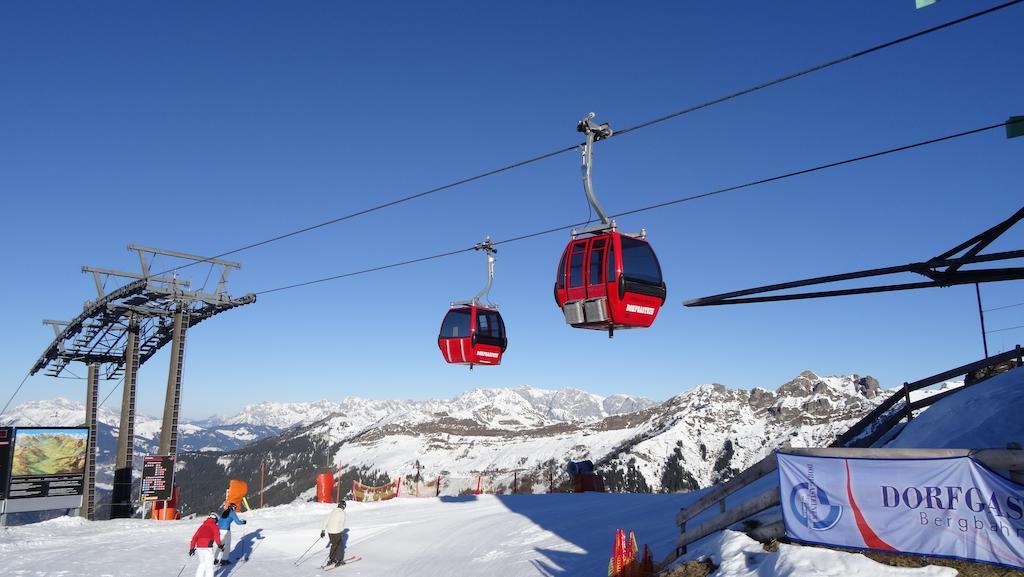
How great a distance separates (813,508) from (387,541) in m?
12.8

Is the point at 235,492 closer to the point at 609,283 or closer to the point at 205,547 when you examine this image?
the point at 205,547

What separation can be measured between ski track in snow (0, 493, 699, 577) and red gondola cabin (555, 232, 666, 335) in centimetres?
505

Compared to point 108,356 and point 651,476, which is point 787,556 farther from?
point 651,476

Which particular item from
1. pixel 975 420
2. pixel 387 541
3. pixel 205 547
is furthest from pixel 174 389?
pixel 975 420

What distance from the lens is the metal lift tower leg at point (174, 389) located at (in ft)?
95.0

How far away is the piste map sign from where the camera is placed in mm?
25312

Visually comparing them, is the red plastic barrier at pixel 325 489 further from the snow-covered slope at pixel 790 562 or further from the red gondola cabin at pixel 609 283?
the snow-covered slope at pixel 790 562

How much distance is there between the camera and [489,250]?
61.5 feet

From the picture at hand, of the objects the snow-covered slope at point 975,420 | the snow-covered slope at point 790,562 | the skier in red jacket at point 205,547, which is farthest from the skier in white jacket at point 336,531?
the snow-covered slope at point 975,420

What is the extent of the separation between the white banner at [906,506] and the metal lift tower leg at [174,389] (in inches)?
1056

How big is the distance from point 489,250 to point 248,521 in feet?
38.5

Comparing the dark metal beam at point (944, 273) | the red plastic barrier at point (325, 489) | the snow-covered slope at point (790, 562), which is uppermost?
the dark metal beam at point (944, 273)

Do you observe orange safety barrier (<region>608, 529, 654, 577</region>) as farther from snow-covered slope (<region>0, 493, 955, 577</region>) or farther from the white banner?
the white banner

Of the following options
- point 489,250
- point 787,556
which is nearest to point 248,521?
point 489,250
